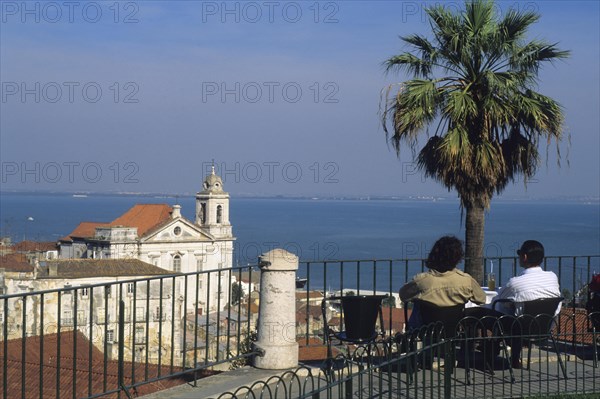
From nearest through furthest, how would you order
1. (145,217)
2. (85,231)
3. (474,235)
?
(474,235) < (85,231) < (145,217)

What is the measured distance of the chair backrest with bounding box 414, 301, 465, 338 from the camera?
7.75 m

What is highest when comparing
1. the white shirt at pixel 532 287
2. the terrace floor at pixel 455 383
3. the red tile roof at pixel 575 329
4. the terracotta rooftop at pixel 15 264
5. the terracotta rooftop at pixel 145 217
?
the white shirt at pixel 532 287

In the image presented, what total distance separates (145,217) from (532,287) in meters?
82.8

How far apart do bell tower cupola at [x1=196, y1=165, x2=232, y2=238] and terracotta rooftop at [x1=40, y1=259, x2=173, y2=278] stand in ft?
122

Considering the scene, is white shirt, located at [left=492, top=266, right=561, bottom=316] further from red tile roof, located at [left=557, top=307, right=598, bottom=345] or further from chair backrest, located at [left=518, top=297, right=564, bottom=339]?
red tile roof, located at [left=557, top=307, right=598, bottom=345]

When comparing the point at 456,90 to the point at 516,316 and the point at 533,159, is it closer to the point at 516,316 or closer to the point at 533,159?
the point at 533,159

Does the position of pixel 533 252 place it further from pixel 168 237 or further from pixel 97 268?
pixel 168 237

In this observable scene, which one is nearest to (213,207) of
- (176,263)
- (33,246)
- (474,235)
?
(176,263)

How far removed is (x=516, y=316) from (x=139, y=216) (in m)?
83.5

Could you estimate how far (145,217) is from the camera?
88.8 meters

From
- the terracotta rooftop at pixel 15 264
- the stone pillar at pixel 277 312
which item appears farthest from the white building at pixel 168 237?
the stone pillar at pixel 277 312

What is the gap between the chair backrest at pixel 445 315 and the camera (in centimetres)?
775

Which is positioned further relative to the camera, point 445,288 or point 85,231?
point 85,231

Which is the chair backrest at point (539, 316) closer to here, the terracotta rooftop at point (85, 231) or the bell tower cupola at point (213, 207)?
the terracotta rooftop at point (85, 231)
